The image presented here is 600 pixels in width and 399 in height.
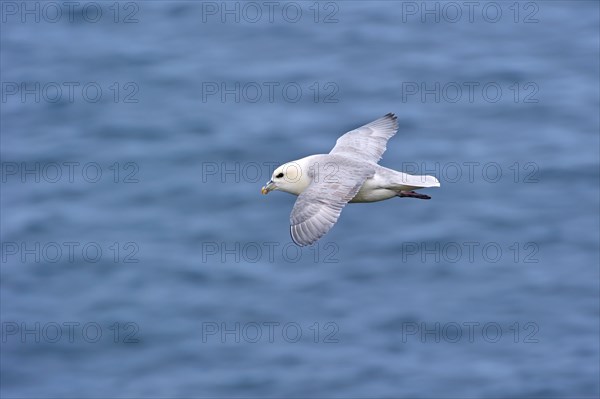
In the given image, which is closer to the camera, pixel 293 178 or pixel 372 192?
pixel 372 192

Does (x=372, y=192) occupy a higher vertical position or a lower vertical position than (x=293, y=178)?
lower

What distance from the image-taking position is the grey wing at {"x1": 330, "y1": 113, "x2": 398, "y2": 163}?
62.3 ft

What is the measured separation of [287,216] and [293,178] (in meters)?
21.7

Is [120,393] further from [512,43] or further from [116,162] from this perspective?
[512,43]

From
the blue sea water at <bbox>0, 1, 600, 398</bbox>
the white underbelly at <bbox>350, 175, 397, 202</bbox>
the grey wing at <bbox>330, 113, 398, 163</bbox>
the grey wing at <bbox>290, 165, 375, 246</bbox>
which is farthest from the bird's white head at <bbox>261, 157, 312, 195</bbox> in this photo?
the blue sea water at <bbox>0, 1, 600, 398</bbox>

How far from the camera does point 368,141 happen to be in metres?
19.4

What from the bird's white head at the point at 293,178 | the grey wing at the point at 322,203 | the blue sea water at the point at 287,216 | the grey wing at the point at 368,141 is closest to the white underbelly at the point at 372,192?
the grey wing at the point at 322,203

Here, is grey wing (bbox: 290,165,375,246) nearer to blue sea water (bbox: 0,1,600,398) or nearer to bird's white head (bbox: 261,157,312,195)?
bird's white head (bbox: 261,157,312,195)

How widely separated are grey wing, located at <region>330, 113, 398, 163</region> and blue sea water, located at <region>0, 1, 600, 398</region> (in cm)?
1750

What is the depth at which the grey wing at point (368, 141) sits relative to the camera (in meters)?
19.0

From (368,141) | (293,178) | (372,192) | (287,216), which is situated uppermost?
(368,141)

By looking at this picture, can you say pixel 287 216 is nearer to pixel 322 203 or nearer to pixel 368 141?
pixel 368 141

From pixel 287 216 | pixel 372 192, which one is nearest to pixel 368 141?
pixel 372 192

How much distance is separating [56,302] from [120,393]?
4015 mm
